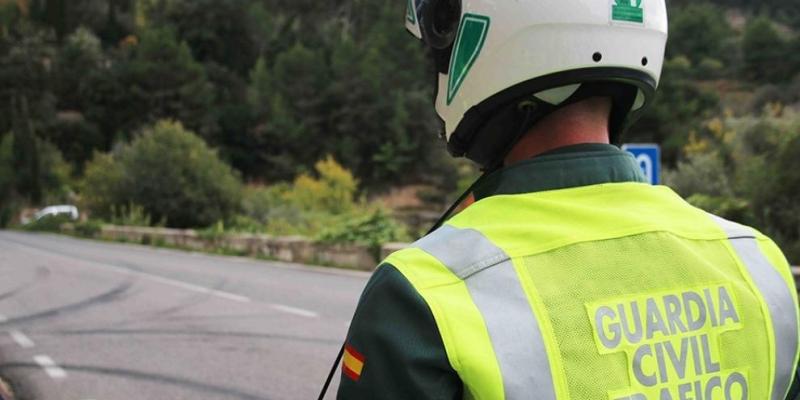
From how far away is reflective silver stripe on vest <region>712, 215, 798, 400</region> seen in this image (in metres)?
1.30

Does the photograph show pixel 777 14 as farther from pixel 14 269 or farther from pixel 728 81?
pixel 14 269

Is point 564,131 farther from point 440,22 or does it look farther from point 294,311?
point 294,311

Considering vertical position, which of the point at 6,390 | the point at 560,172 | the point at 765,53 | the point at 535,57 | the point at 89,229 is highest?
the point at 765,53

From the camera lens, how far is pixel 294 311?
9609mm

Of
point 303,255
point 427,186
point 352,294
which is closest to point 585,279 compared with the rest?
point 352,294

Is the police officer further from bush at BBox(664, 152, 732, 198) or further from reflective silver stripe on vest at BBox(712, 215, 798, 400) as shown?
bush at BBox(664, 152, 732, 198)

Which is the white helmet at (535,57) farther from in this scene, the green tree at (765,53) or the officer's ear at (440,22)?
the green tree at (765,53)

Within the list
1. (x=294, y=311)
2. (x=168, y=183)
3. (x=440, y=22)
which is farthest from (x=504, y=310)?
(x=168, y=183)

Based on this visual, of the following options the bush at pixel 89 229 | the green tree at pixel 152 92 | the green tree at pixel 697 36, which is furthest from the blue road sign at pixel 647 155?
the green tree at pixel 697 36

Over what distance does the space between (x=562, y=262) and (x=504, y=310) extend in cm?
12

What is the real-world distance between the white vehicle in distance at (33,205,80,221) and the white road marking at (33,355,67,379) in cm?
3567

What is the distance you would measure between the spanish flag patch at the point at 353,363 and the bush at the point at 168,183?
120 feet

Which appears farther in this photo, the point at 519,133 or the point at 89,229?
the point at 89,229

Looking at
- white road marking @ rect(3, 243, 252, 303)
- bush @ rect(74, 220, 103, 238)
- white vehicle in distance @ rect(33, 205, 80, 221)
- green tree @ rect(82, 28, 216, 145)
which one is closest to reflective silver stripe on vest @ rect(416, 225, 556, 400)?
white road marking @ rect(3, 243, 252, 303)
